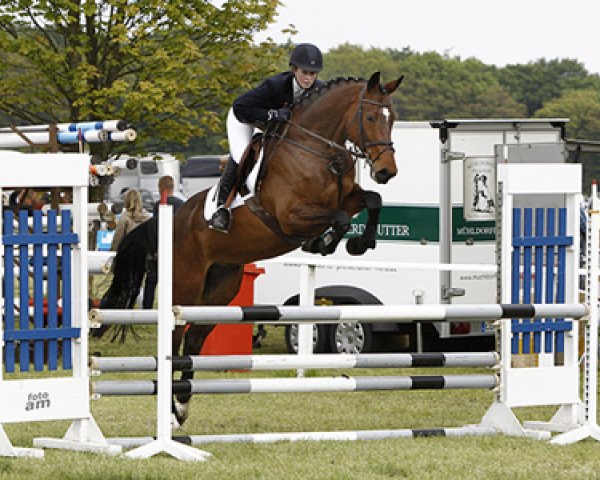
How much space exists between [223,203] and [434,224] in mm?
4241

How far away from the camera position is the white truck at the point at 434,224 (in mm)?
12414

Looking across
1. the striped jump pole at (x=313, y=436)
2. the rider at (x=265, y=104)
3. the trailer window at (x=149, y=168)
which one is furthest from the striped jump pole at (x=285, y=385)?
the trailer window at (x=149, y=168)

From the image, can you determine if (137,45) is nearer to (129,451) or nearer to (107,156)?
(107,156)

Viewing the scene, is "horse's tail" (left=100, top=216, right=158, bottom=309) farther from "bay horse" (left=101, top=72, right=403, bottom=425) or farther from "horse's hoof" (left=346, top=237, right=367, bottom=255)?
"horse's hoof" (left=346, top=237, right=367, bottom=255)

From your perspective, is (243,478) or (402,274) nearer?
(243,478)

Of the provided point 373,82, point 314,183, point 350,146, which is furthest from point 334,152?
point 373,82

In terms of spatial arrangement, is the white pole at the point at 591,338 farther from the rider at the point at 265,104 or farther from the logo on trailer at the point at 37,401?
the logo on trailer at the point at 37,401

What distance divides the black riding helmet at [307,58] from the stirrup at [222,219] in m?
0.97

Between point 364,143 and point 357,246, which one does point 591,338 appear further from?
→ point 364,143

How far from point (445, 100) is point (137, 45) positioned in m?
78.8

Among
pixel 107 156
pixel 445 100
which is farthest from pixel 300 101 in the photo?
pixel 445 100

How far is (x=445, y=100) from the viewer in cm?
9425

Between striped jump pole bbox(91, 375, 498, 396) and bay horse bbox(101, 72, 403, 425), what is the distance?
1.04 metres

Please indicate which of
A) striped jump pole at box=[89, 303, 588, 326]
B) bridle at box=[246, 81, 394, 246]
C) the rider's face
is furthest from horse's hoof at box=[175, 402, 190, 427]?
the rider's face
